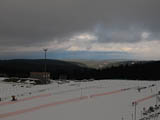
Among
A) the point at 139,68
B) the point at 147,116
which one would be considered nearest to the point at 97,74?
the point at 139,68

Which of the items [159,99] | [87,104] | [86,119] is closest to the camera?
[86,119]

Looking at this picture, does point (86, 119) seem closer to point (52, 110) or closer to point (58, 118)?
point (58, 118)

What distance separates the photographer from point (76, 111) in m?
9.88

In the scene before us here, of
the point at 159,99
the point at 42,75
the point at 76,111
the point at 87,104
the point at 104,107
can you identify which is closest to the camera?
the point at 76,111

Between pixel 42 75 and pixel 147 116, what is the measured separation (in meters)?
37.1

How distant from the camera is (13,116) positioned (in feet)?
30.1

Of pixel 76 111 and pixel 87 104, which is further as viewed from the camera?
pixel 87 104

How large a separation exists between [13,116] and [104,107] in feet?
17.3

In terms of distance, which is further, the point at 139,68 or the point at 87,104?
the point at 139,68

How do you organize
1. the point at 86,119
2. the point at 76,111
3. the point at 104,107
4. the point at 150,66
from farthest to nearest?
the point at 150,66
the point at 104,107
the point at 76,111
the point at 86,119

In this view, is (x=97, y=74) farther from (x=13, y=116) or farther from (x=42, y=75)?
(x=13, y=116)

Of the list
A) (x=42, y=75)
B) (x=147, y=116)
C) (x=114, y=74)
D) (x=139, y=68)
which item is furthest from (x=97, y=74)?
(x=147, y=116)

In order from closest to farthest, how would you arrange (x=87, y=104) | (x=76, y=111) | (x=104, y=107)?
(x=76, y=111)
(x=104, y=107)
(x=87, y=104)

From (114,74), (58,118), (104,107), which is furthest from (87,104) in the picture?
(114,74)
